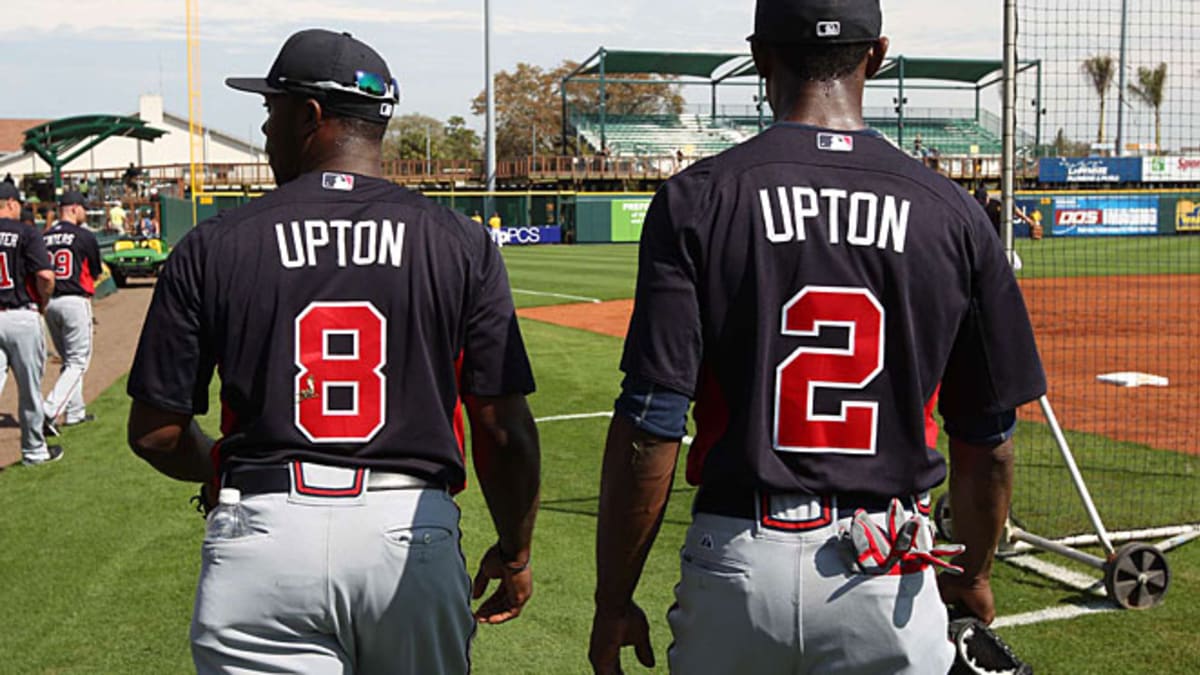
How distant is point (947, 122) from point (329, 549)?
6228cm

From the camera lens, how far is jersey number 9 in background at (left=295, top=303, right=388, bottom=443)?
8.32ft

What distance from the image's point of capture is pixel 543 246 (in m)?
42.9

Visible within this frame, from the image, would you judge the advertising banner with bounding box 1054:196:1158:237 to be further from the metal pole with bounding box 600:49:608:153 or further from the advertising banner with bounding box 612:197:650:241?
the metal pole with bounding box 600:49:608:153

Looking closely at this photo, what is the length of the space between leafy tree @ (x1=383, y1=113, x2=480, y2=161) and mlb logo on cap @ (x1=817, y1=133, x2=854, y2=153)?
69.9 m

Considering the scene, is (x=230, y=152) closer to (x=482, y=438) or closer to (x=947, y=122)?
(x=947, y=122)

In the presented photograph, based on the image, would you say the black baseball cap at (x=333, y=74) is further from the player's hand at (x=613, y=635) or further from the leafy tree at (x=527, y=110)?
the leafy tree at (x=527, y=110)

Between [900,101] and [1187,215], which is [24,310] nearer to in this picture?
[1187,215]

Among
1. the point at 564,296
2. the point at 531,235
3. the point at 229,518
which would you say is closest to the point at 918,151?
the point at 531,235

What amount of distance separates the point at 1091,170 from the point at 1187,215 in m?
4.22

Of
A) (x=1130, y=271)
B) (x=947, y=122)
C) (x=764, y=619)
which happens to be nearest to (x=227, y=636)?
(x=764, y=619)

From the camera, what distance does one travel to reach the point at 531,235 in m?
44.2

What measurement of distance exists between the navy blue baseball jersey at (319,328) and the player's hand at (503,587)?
44cm

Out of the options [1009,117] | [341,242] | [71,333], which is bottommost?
[71,333]

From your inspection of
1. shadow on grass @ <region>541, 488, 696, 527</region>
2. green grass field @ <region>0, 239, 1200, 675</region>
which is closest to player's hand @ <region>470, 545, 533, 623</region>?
green grass field @ <region>0, 239, 1200, 675</region>
